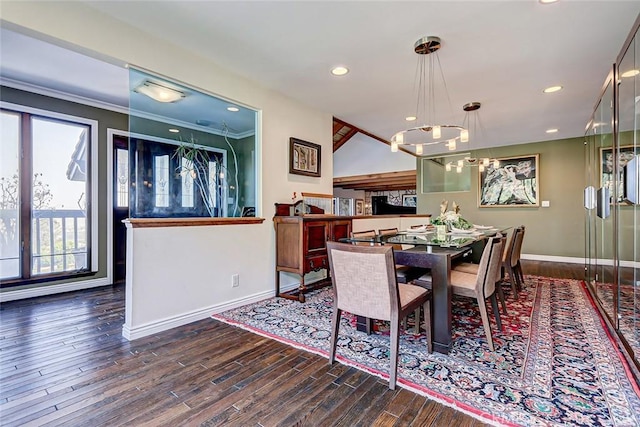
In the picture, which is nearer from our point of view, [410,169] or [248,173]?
→ [248,173]

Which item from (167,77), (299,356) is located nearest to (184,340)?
(299,356)

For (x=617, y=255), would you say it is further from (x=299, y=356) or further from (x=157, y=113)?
(x=157, y=113)

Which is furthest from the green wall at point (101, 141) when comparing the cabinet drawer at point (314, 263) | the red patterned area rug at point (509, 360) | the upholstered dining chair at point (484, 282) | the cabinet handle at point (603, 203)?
the cabinet handle at point (603, 203)

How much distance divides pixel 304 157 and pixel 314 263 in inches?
58.8

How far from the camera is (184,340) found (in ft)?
7.73

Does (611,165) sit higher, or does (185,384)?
(611,165)

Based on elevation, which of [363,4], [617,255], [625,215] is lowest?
[617,255]

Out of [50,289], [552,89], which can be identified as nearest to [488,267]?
[552,89]

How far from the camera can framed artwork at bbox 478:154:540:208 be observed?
6.35 meters

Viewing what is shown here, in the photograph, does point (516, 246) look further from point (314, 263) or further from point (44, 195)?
point (44, 195)

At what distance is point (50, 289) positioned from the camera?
3.68m

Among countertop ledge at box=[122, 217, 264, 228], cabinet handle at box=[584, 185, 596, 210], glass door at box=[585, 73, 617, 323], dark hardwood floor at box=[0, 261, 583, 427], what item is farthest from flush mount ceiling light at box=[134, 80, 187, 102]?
cabinet handle at box=[584, 185, 596, 210]

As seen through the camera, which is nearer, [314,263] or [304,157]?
[314,263]

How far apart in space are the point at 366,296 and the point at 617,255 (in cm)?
238
